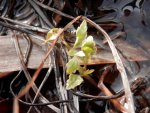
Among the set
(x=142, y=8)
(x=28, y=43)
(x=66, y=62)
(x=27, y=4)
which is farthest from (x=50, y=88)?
(x=142, y=8)

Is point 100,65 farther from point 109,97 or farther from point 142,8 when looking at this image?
point 142,8

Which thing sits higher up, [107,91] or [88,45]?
[88,45]

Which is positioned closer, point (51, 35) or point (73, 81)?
point (73, 81)

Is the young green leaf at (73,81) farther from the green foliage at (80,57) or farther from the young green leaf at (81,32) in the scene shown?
the young green leaf at (81,32)

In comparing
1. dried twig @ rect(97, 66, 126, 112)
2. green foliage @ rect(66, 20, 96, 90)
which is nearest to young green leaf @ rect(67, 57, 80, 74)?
green foliage @ rect(66, 20, 96, 90)

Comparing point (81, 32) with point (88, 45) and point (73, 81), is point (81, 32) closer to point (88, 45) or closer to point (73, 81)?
point (88, 45)

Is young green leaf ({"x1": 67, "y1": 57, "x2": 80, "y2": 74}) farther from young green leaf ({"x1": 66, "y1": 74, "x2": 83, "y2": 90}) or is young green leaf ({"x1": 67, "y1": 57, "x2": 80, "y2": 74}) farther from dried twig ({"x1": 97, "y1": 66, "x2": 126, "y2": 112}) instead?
dried twig ({"x1": 97, "y1": 66, "x2": 126, "y2": 112})

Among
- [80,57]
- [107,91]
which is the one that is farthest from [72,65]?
[107,91]
